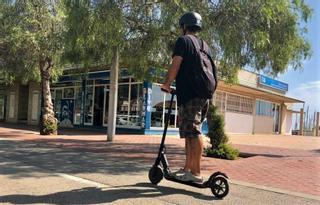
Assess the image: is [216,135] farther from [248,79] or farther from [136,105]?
[248,79]

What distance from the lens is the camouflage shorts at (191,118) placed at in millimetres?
5980

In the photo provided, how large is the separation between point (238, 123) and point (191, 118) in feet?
88.0

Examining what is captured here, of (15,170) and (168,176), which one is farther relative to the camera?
(15,170)

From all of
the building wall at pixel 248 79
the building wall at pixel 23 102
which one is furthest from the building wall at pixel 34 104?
the building wall at pixel 248 79

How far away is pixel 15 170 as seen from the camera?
8.17 m

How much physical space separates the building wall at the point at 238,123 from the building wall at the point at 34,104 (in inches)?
495

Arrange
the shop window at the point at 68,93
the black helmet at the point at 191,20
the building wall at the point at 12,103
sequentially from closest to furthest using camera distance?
the black helmet at the point at 191,20, the shop window at the point at 68,93, the building wall at the point at 12,103

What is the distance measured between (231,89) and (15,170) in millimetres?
23785

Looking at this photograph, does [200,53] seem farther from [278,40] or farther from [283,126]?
[283,126]

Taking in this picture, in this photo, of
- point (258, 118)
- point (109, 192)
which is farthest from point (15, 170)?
point (258, 118)

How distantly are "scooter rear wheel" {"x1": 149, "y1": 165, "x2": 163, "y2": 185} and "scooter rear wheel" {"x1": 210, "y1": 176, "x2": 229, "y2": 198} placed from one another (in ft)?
2.62

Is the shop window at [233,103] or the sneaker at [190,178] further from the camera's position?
the shop window at [233,103]

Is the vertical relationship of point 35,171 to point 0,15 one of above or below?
below

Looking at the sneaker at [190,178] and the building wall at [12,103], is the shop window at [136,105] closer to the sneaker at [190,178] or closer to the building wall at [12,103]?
the building wall at [12,103]
